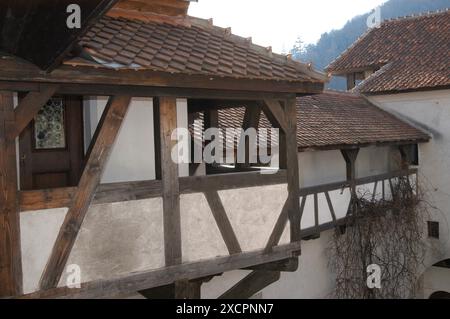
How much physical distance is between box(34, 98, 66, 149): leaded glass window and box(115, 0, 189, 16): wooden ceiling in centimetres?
148

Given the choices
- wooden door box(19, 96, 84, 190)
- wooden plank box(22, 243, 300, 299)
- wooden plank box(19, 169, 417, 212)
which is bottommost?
wooden plank box(22, 243, 300, 299)

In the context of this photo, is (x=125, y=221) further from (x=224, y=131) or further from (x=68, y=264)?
(x=224, y=131)

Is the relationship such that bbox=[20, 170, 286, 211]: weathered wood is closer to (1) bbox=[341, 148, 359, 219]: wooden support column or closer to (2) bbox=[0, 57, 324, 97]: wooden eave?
(2) bbox=[0, 57, 324, 97]: wooden eave

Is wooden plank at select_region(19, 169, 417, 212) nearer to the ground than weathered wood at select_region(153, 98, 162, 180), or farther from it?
nearer to the ground

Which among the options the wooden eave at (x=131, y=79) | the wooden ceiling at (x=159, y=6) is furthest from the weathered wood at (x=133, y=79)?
the wooden ceiling at (x=159, y=6)

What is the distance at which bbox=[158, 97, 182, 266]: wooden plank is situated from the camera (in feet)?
16.5

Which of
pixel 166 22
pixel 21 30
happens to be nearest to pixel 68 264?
pixel 21 30

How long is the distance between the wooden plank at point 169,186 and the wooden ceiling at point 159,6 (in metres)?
1.75

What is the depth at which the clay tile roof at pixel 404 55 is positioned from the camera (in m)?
14.6

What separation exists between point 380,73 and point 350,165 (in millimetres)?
5752

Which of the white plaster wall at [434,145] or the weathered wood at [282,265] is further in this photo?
the white plaster wall at [434,145]

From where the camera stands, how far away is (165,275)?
5.09m

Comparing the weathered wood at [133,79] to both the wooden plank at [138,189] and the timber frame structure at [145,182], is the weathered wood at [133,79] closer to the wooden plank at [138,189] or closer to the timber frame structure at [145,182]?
the timber frame structure at [145,182]

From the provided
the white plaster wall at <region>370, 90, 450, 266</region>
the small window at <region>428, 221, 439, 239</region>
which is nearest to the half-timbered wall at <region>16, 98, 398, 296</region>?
the white plaster wall at <region>370, 90, 450, 266</region>
